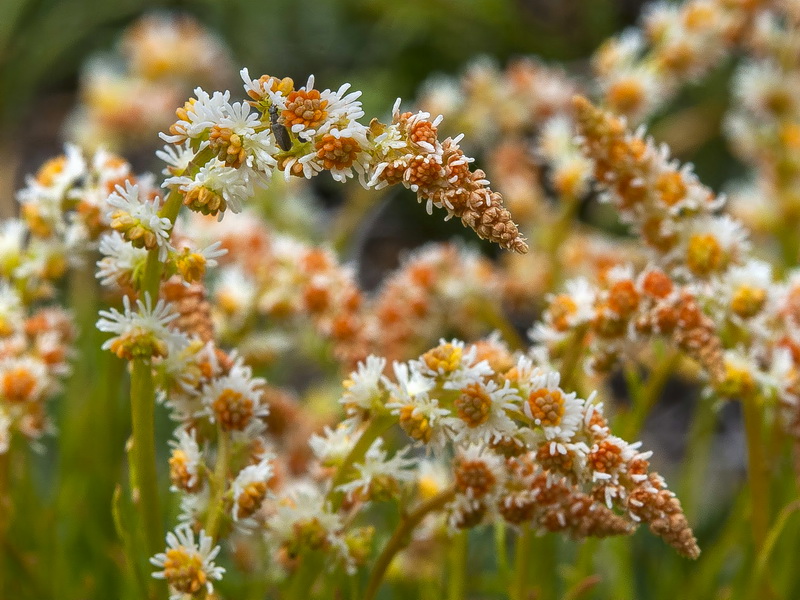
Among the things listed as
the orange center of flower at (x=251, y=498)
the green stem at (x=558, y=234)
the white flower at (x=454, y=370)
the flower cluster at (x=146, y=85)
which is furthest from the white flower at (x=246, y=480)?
the flower cluster at (x=146, y=85)

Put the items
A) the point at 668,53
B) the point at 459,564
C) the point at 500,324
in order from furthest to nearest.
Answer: the point at 668,53
the point at 500,324
the point at 459,564

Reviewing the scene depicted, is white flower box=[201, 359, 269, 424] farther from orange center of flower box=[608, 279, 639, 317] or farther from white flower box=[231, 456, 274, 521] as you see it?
orange center of flower box=[608, 279, 639, 317]

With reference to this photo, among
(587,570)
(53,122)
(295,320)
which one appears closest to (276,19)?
(53,122)

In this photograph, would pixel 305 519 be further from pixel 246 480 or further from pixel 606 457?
pixel 606 457

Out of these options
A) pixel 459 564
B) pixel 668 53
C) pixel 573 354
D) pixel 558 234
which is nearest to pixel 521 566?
pixel 459 564

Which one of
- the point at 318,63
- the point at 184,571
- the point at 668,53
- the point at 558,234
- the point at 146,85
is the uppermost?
the point at 318,63

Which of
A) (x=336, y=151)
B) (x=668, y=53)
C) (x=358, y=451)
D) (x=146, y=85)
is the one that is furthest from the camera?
(x=146, y=85)

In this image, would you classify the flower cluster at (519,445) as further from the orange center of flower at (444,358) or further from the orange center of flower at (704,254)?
the orange center of flower at (704,254)

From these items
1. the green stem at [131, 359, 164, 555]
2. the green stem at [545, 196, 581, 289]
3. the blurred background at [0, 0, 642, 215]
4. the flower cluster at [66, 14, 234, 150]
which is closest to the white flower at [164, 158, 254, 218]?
the green stem at [131, 359, 164, 555]

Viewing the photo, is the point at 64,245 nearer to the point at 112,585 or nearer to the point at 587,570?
the point at 112,585
